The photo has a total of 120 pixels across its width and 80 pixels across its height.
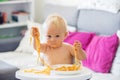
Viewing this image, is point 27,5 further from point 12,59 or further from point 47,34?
point 47,34

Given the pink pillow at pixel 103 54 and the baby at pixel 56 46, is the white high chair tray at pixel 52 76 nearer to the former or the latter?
the baby at pixel 56 46

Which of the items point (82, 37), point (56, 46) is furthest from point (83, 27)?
point (56, 46)

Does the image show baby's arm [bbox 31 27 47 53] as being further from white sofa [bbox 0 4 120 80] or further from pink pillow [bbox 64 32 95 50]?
pink pillow [bbox 64 32 95 50]

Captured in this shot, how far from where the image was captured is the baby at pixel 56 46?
6.10ft

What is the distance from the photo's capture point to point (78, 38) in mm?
2721

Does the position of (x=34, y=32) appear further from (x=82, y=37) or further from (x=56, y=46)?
(x=82, y=37)

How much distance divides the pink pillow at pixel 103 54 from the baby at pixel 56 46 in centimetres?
50

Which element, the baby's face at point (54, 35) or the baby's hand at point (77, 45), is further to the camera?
the baby's face at point (54, 35)

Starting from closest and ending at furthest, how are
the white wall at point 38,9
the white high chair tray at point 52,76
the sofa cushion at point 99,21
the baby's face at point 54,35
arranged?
the white high chair tray at point 52,76 < the baby's face at point 54,35 < the sofa cushion at point 99,21 < the white wall at point 38,9

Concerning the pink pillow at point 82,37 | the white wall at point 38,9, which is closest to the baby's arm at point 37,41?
the pink pillow at point 82,37

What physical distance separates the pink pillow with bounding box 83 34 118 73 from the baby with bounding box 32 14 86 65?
0.50 meters

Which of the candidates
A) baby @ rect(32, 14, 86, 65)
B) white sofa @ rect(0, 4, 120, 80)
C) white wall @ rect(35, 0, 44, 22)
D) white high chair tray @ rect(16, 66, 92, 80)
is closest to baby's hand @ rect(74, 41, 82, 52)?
baby @ rect(32, 14, 86, 65)

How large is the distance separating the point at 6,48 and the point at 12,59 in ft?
1.17

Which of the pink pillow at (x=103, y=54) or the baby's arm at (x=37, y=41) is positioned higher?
the baby's arm at (x=37, y=41)
